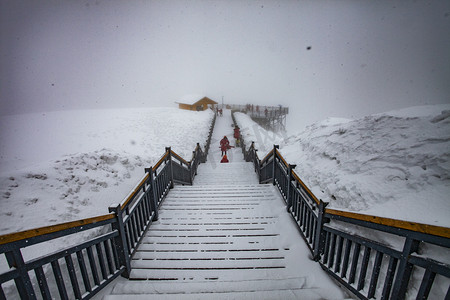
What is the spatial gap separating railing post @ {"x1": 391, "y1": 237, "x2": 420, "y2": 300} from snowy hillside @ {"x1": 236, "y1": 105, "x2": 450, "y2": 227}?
4.13ft

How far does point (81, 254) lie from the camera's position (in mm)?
2594

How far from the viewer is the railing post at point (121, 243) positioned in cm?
306

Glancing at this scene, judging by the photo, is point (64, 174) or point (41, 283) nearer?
point (41, 283)

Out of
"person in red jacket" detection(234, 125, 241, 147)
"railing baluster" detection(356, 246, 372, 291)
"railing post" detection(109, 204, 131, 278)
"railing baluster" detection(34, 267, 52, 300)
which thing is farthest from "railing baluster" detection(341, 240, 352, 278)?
"person in red jacket" detection(234, 125, 241, 147)

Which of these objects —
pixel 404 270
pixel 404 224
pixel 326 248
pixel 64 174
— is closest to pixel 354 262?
pixel 326 248

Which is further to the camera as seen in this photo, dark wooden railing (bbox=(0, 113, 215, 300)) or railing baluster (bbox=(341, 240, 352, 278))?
railing baluster (bbox=(341, 240, 352, 278))

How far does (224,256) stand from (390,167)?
4507mm

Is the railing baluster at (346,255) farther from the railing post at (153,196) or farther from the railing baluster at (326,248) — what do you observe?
the railing post at (153,196)

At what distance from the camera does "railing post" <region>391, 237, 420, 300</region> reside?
6.57 feet

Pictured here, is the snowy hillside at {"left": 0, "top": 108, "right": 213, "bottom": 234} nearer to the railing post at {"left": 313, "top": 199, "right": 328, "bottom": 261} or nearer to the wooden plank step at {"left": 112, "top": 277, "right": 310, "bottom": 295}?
the wooden plank step at {"left": 112, "top": 277, "right": 310, "bottom": 295}

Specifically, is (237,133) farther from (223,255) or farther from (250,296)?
(250,296)

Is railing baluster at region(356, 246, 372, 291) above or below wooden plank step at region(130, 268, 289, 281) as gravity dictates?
above

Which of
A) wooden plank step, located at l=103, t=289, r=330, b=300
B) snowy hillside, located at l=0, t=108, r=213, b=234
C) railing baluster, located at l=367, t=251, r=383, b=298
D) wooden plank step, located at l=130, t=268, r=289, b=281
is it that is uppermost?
railing baluster, located at l=367, t=251, r=383, b=298

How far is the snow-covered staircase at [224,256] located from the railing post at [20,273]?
1124 millimetres
